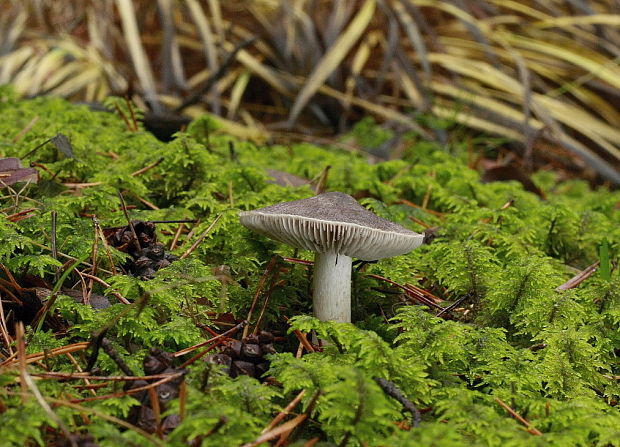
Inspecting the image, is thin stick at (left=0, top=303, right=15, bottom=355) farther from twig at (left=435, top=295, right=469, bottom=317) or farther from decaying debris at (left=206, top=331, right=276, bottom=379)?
twig at (left=435, top=295, right=469, bottom=317)

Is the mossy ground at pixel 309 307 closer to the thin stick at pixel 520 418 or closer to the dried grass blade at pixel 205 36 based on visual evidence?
the thin stick at pixel 520 418

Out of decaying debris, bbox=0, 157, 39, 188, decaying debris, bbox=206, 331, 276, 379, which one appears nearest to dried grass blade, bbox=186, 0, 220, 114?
decaying debris, bbox=0, 157, 39, 188

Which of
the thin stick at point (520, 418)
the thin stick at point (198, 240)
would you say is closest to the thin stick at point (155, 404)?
the thin stick at point (198, 240)

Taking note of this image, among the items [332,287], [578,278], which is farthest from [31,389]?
[578,278]

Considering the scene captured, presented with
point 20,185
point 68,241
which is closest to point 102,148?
point 20,185

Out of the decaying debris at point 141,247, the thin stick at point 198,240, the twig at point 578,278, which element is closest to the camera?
the decaying debris at point 141,247
